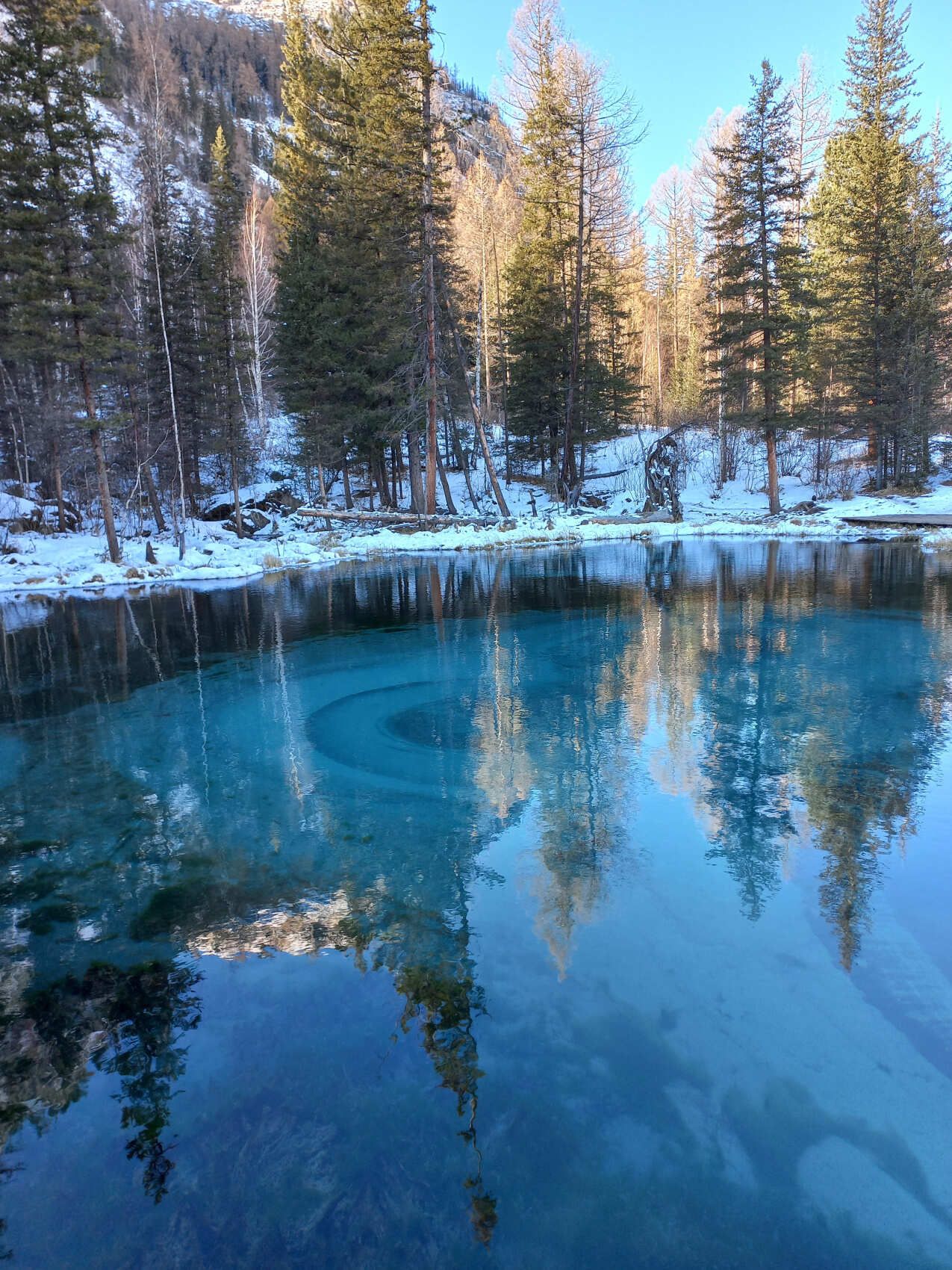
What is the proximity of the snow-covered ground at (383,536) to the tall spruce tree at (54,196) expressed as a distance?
2788mm

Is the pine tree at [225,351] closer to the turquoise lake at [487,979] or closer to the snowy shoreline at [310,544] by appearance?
the snowy shoreline at [310,544]

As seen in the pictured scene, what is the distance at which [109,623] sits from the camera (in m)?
14.2

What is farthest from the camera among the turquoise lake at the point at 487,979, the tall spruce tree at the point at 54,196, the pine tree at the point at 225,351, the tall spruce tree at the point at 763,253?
the pine tree at the point at 225,351

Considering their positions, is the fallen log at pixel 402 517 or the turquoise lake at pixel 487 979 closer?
the turquoise lake at pixel 487 979

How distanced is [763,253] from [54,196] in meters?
21.7

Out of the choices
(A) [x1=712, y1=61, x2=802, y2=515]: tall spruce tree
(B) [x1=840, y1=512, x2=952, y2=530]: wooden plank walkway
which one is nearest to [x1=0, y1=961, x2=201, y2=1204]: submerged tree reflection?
(B) [x1=840, y1=512, x2=952, y2=530]: wooden plank walkway

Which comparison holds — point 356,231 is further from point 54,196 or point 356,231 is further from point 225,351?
point 54,196

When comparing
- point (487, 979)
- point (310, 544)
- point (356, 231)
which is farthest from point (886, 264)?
point (487, 979)

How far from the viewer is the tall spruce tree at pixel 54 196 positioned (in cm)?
1873

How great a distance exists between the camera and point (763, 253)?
985 inches

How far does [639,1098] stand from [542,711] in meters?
5.02

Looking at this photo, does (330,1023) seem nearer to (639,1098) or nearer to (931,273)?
(639,1098)

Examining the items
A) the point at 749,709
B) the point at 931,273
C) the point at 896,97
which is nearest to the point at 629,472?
the point at 931,273

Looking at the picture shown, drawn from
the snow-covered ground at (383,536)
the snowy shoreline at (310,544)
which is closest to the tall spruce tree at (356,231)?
the snow-covered ground at (383,536)
